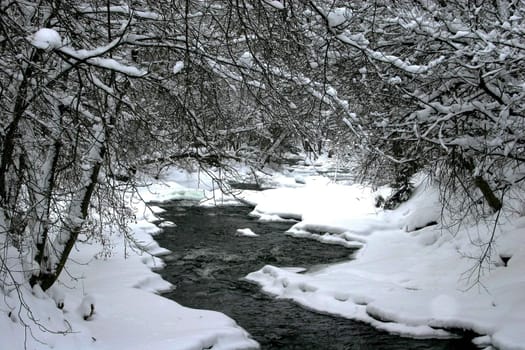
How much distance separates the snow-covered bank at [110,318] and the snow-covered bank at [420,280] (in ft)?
7.42

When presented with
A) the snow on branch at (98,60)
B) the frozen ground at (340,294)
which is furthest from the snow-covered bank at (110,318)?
the snow on branch at (98,60)

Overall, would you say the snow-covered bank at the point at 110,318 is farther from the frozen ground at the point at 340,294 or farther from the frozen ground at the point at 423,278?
the frozen ground at the point at 423,278

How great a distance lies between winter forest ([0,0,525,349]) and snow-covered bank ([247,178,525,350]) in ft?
0.16

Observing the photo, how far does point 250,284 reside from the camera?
10359 millimetres

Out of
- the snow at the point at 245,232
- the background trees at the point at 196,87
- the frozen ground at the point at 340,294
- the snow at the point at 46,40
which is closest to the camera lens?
the snow at the point at 46,40

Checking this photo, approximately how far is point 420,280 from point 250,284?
10.9ft

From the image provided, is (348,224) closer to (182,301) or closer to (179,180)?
(182,301)

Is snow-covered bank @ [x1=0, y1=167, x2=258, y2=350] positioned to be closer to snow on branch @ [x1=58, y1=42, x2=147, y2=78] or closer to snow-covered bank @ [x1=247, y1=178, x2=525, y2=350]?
snow on branch @ [x1=58, y1=42, x2=147, y2=78]

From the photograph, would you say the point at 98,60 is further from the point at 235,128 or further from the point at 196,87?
the point at 235,128

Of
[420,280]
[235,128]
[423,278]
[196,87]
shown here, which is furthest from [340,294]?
[196,87]

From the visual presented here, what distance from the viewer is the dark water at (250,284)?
7.47 meters

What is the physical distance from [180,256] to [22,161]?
735cm

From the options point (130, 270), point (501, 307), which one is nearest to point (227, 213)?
point (130, 270)

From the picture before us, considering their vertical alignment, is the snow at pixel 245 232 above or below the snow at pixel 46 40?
above
